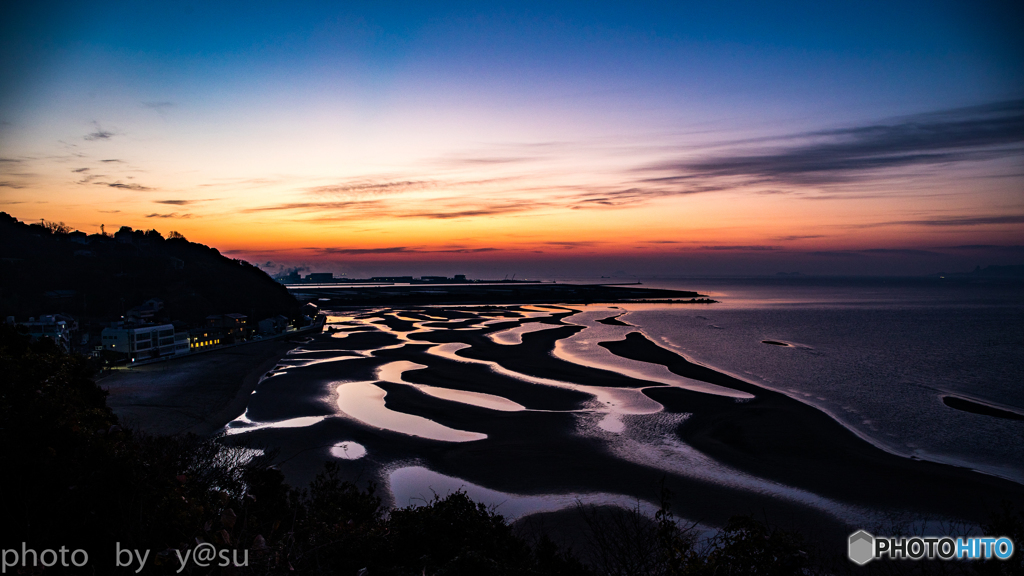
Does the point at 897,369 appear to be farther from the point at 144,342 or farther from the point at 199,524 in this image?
the point at 144,342

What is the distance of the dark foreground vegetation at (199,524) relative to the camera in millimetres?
5719

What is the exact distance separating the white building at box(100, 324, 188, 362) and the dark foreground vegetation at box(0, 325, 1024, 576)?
3559 centimetres

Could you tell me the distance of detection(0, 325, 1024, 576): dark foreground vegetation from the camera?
18.8 feet

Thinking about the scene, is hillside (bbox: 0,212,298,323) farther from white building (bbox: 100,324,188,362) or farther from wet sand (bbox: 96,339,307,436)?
wet sand (bbox: 96,339,307,436)

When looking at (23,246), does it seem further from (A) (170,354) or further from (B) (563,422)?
(B) (563,422)

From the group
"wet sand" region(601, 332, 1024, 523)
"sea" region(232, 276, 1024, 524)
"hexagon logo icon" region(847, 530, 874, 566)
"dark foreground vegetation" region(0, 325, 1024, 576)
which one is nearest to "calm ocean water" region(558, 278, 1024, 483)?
"sea" region(232, 276, 1024, 524)

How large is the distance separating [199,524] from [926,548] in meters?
11.2

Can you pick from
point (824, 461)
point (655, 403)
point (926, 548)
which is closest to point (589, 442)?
point (655, 403)

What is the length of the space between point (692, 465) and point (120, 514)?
55.1 feet

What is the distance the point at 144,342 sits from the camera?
41469mm

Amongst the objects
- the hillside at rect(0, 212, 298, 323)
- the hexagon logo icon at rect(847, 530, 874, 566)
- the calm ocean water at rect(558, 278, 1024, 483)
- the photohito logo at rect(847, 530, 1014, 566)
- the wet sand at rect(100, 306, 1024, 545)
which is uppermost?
the hillside at rect(0, 212, 298, 323)

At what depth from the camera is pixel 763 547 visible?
21.6 feet

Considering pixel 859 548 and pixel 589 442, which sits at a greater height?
pixel 859 548

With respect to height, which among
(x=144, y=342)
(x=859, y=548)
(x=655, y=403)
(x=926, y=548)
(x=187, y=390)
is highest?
(x=926, y=548)
